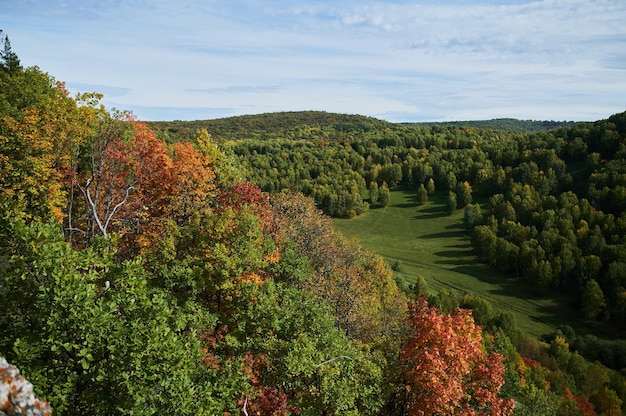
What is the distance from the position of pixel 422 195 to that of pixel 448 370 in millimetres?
170603

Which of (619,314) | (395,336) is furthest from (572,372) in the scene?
(395,336)

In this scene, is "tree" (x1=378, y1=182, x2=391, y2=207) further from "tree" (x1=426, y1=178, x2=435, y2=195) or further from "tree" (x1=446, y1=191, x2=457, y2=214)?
"tree" (x1=446, y1=191, x2=457, y2=214)

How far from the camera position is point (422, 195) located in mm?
187625

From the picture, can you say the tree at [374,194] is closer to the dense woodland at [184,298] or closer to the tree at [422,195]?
the tree at [422,195]

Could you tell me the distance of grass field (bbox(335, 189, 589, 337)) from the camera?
10812 centimetres

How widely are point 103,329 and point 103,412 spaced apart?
9.94ft

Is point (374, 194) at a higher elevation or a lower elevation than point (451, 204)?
higher

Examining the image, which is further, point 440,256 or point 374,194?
point 374,194

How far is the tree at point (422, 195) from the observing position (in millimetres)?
187625

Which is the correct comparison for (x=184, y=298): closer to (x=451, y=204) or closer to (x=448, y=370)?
(x=448, y=370)

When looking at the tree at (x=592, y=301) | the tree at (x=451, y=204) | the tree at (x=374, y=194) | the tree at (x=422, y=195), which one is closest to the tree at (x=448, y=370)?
the tree at (x=592, y=301)

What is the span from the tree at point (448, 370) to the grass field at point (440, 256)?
65506 mm

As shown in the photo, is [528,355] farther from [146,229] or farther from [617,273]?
[146,229]

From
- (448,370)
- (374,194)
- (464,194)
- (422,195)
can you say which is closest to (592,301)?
(464,194)
